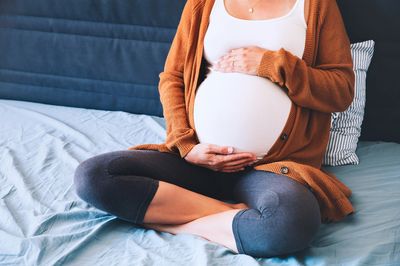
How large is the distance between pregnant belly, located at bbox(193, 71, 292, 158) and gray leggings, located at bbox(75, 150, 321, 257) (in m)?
0.08

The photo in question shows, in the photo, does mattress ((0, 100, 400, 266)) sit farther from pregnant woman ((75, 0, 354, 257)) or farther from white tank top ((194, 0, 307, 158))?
white tank top ((194, 0, 307, 158))

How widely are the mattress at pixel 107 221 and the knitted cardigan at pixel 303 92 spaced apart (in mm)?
87

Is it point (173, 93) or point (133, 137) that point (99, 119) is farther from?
point (173, 93)

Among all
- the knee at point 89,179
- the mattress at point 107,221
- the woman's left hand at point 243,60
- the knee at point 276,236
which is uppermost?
the woman's left hand at point 243,60

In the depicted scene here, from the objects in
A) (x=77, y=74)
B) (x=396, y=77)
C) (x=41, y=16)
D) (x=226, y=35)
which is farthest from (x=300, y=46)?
(x=41, y=16)

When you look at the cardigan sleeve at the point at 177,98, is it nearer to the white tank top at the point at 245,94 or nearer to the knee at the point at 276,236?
the white tank top at the point at 245,94

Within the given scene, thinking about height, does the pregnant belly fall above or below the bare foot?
above

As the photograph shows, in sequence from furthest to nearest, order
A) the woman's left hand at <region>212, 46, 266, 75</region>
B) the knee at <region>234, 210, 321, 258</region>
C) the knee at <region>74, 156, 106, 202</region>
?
the woman's left hand at <region>212, 46, 266, 75</region> → the knee at <region>74, 156, 106, 202</region> → the knee at <region>234, 210, 321, 258</region>

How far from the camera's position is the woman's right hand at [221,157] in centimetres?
120

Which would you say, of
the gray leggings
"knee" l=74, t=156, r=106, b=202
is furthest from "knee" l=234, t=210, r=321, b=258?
"knee" l=74, t=156, r=106, b=202

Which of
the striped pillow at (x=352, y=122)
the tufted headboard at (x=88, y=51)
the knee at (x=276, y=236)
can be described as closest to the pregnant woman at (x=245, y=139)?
the knee at (x=276, y=236)

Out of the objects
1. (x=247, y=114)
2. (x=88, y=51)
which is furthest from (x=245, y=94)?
(x=88, y=51)

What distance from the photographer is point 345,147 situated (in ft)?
4.74

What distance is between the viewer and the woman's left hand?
1230 mm
